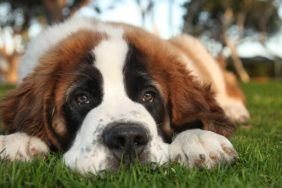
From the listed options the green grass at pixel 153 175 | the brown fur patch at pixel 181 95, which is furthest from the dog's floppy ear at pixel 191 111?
the green grass at pixel 153 175

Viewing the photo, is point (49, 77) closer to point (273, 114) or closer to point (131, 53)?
point (131, 53)

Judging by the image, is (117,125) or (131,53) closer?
(117,125)

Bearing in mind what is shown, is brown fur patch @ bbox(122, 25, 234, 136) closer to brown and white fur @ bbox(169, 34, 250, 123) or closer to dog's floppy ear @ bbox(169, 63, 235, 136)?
dog's floppy ear @ bbox(169, 63, 235, 136)

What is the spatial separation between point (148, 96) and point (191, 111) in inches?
15.6

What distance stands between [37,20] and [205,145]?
29.4 metres

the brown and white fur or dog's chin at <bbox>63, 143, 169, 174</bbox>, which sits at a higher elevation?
dog's chin at <bbox>63, 143, 169, 174</bbox>

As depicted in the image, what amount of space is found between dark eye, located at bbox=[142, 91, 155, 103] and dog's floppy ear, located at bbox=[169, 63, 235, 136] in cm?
23

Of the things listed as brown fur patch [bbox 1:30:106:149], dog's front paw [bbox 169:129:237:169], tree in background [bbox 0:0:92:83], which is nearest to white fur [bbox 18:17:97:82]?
brown fur patch [bbox 1:30:106:149]

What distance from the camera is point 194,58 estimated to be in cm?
559

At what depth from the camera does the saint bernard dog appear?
2.70 meters

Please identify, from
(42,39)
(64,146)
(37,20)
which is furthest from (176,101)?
(37,20)

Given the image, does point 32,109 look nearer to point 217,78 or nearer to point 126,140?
point 126,140

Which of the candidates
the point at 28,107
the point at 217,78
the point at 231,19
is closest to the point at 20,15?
the point at 231,19

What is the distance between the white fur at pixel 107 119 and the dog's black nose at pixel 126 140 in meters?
0.05
